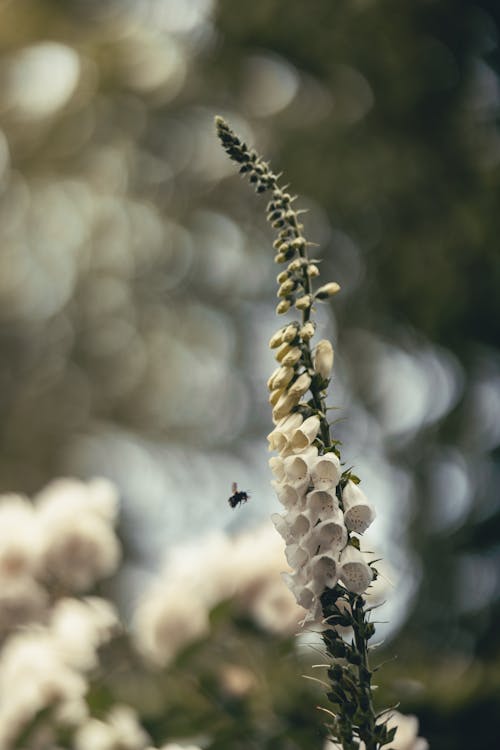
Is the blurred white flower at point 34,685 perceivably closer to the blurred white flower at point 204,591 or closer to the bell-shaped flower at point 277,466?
the blurred white flower at point 204,591

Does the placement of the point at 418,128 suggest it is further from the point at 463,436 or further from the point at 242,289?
the point at 242,289

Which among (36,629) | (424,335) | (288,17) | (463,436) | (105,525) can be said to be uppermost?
(288,17)

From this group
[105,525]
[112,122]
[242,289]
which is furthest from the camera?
[112,122]

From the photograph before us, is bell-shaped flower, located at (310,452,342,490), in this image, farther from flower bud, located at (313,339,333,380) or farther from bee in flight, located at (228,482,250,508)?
bee in flight, located at (228,482,250,508)

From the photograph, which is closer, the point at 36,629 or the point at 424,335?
the point at 36,629

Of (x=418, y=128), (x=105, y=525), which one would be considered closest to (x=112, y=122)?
(x=418, y=128)

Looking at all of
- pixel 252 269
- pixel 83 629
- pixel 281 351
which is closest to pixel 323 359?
pixel 281 351

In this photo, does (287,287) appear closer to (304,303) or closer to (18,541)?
(304,303)
